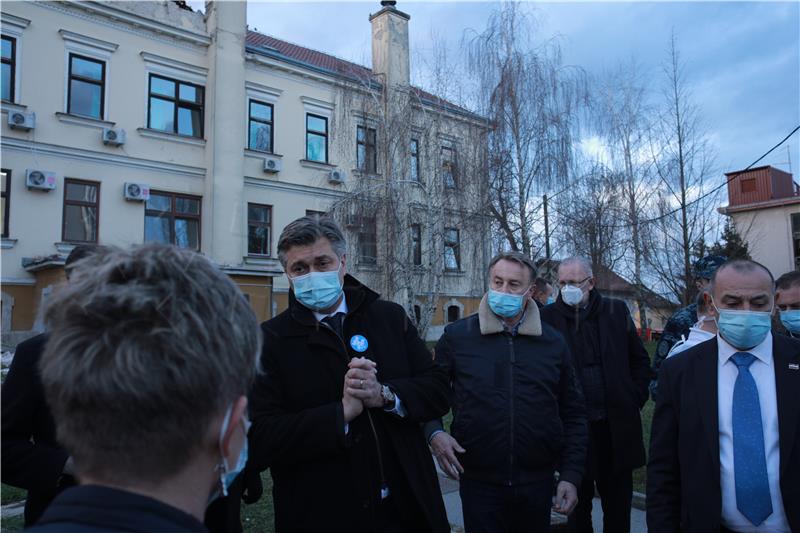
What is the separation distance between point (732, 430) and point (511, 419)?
109 cm

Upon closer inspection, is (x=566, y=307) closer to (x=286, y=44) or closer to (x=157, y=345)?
(x=157, y=345)

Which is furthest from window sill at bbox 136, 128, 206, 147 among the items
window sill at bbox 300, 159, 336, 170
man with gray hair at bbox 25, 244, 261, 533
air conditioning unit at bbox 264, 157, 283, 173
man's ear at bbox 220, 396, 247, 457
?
man's ear at bbox 220, 396, 247, 457

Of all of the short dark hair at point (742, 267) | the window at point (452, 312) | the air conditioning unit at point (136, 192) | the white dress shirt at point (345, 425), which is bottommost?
the window at point (452, 312)

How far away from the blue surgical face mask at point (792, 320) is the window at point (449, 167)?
1145 cm

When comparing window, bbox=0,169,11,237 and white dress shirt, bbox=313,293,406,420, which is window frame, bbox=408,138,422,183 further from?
white dress shirt, bbox=313,293,406,420

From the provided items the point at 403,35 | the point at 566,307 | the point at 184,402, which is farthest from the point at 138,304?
the point at 403,35

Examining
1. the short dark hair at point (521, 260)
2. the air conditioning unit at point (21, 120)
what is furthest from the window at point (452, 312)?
the short dark hair at point (521, 260)

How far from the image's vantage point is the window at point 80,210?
A: 16.7 meters

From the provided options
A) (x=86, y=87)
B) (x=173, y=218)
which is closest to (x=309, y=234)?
(x=173, y=218)

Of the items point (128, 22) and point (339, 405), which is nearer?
point (339, 405)

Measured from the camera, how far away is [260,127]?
20.7 meters

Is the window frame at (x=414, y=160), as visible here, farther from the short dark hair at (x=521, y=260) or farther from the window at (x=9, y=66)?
the short dark hair at (x=521, y=260)

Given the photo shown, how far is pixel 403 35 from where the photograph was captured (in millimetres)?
21547

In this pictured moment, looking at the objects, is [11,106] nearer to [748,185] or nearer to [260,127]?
[260,127]
